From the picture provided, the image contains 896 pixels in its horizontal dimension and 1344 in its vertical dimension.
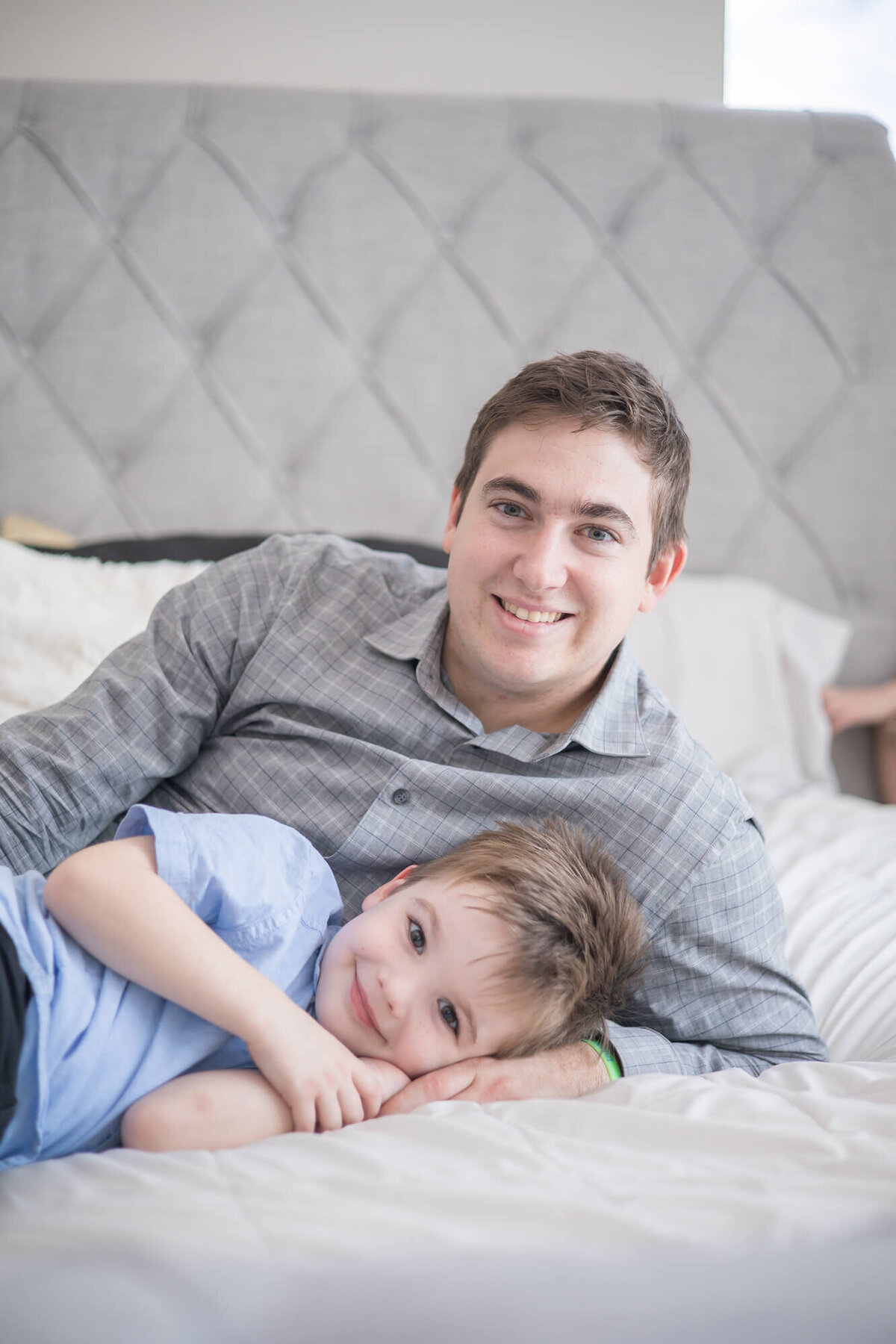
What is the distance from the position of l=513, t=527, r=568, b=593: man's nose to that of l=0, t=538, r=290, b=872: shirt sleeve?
35 cm

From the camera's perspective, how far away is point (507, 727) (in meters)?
1.20

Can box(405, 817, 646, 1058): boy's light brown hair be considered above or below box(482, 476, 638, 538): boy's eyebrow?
below

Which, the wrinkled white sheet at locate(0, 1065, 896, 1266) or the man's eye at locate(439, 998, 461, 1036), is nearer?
the wrinkled white sheet at locate(0, 1065, 896, 1266)

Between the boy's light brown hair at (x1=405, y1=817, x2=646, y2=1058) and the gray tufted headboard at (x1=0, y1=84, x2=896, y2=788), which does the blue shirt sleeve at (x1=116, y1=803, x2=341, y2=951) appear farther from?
the gray tufted headboard at (x1=0, y1=84, x2=896, y2=788)

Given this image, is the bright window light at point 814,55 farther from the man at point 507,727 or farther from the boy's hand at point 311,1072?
the boy's hand at point 311,1072

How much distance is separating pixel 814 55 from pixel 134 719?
7.66ft

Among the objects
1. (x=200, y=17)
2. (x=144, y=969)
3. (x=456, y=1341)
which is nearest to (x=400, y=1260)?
(x=456, y=1341)

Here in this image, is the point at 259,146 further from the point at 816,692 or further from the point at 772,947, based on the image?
the point at 772,947

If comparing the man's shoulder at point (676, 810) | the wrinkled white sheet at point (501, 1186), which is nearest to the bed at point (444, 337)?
the man's shoulder at point (676, 810)

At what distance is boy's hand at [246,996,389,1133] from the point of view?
0.80 m

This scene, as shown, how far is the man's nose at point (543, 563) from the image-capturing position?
1.09m

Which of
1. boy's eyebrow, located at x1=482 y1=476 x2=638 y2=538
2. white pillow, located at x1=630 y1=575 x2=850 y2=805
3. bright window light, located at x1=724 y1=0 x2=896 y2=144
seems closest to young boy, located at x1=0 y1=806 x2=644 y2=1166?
boy's eyebrow, located at x1=482 y1=476 x2=638 y2=538

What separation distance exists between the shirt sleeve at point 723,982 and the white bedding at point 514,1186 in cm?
10

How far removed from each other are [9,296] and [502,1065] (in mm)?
1838
